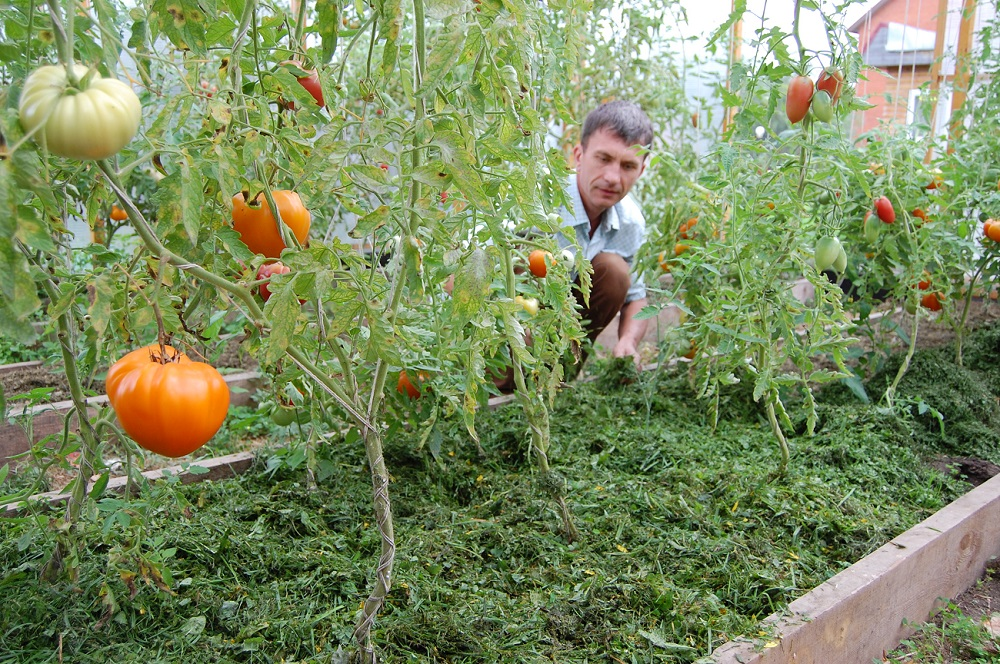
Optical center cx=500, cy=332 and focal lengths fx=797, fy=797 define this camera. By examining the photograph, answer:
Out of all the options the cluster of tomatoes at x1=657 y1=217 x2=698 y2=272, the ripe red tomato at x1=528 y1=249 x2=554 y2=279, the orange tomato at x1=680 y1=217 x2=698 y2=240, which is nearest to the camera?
the ripe red tomato at x1=528 y1=249 x2=554 y2=279

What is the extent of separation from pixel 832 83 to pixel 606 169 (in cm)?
136

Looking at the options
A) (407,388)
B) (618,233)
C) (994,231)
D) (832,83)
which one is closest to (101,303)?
(407,388)

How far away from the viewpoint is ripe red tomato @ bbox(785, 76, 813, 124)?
1.76 metres

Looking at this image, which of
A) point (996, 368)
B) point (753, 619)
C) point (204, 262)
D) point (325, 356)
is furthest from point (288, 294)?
point (996, 368)

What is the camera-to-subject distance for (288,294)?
0.96m

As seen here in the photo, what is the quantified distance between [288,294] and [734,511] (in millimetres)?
1385

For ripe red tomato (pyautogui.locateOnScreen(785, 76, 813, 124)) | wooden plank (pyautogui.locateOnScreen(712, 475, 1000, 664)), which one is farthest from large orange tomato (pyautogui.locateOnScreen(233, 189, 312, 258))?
ripe red tomato (pyautogui.locateOnScreen(785, 76, 813, 124))

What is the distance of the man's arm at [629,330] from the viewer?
3.16 metres

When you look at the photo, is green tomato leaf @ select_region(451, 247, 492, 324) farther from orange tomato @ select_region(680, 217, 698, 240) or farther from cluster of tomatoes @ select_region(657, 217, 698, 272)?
orange tomato @ select_region(680, 217, 698, 240)

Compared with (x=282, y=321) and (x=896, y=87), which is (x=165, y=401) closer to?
(x=282, y=321)

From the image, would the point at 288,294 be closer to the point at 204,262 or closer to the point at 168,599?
the point at 204,262

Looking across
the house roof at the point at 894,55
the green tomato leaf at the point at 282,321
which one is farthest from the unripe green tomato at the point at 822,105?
the house roof at the point at 894,55

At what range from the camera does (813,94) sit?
1755 millimetres

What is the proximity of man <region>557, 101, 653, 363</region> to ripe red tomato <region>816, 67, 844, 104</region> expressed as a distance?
115 centimetres
